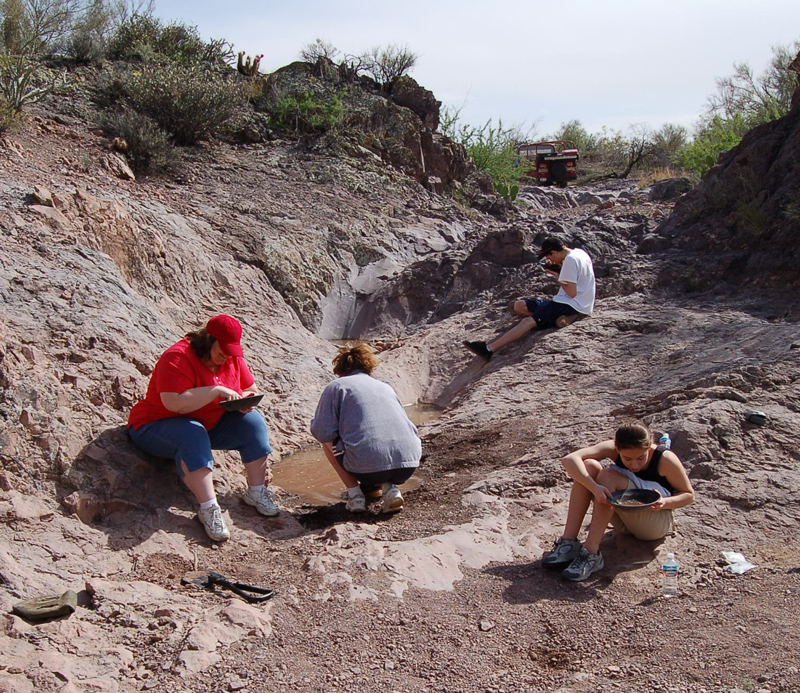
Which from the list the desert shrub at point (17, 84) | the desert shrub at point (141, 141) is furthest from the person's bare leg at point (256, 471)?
the desert shrub at point (141, 141)

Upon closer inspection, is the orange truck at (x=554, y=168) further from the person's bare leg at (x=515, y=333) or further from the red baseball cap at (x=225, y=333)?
the red baseball cap at (x=225, y=333)

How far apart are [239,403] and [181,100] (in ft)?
31.2

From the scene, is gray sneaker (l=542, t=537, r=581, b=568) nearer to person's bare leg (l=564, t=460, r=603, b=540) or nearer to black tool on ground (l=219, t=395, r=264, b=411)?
person's bare leg (l=564, t=460, r=603, b=540)

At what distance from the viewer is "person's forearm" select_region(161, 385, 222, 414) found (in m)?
4.45

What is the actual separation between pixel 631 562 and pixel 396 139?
1250 centimetres

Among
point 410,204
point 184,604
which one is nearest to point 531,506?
point 184,604

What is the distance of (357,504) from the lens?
5016 mm

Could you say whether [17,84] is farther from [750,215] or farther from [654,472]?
[654,472]

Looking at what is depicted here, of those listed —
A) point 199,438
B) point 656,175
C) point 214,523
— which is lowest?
point 214,523

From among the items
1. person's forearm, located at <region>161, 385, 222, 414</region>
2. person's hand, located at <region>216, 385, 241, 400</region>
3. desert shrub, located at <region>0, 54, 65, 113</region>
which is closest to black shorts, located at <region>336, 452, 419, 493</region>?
person's hand, located at <region>216, 385, 241, 400</region>

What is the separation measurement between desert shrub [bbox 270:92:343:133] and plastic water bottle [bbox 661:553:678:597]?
39.4 ft

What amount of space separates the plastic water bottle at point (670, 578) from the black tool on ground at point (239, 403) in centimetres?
224

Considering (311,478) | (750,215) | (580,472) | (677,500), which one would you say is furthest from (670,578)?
(750,215)

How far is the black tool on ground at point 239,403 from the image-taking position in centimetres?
455
